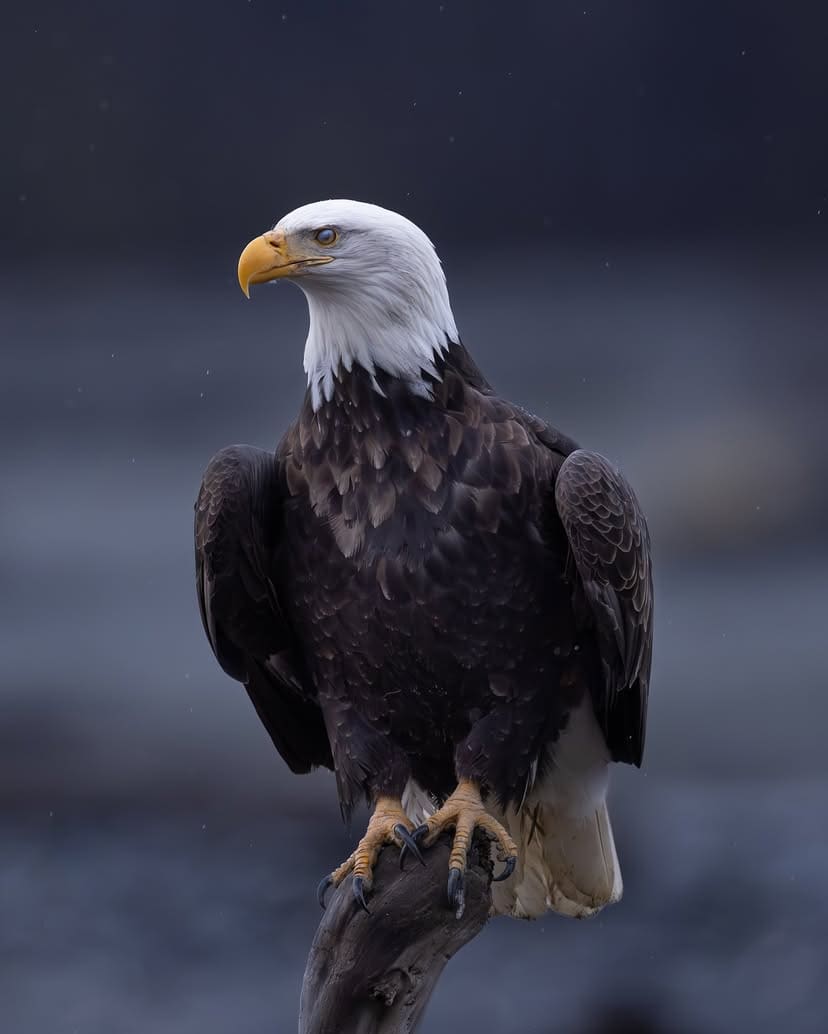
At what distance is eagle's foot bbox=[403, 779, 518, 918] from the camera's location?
142 inches

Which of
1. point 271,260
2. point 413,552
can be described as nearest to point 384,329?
point 271,260

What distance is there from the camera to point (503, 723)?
375 cm

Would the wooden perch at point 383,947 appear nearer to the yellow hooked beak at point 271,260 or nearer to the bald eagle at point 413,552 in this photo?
the bald eagle at point 413,552

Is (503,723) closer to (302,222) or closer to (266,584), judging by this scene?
(266,584)

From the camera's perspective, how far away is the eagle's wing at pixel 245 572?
3.77 metres

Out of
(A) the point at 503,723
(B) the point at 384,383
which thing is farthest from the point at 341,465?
(A) the point at 503,723

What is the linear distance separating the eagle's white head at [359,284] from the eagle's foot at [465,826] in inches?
36.1

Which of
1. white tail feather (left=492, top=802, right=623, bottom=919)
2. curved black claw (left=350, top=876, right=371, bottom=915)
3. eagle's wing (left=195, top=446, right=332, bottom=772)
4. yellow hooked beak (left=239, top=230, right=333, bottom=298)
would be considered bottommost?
white tail feather (left=492, top=802, right=623, bottom=919)

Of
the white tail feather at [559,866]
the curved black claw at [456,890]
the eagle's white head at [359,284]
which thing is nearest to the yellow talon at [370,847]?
the curved black claw at [456,890]

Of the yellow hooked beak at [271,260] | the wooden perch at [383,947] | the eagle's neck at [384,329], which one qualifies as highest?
the yellow hooked beak at [271,260]

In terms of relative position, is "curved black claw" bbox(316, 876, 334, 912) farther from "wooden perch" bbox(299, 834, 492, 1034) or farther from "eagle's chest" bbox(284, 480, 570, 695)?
"eagle's chest" bbox(284, 480, 570, 695)

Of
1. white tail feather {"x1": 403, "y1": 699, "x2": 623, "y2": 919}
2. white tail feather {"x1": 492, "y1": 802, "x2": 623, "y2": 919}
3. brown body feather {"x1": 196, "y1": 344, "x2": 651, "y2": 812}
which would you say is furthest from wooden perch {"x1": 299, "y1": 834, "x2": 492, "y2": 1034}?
white tail feather {"x1": 492, "y1": 802, "x2": 623, "y2": 919}

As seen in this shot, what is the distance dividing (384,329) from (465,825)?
1105mm

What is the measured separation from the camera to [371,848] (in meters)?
3.63
